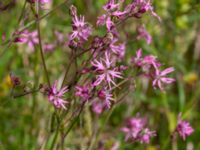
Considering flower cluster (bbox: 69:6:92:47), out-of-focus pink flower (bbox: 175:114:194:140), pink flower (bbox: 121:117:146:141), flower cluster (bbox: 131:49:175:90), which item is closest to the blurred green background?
pink flower (bbox: 121:117:146:141)

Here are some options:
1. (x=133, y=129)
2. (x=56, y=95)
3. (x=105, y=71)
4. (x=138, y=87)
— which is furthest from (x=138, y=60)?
(x=138, y=87)

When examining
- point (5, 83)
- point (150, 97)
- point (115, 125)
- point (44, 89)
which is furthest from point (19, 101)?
point (44, 89)

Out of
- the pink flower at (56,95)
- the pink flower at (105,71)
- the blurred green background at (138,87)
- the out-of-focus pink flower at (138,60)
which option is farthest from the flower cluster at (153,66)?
the blurred green background at (138,87)

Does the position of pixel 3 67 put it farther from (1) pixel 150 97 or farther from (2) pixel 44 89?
(2) pixel 44 89

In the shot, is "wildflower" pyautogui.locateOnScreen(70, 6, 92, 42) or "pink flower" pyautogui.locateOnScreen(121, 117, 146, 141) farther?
"pink flower" pyautogui.locateOnScreen(121, 117, 146, 141)

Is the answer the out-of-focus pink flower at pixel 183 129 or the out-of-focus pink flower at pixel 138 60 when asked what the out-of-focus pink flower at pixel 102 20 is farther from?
the out-of-focus pink flower at pixel 183 129

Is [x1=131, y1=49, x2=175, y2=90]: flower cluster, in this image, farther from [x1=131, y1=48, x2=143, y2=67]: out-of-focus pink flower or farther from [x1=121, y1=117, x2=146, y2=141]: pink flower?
[x1=121, y1=117, x2=146, y2=141]: pink flower

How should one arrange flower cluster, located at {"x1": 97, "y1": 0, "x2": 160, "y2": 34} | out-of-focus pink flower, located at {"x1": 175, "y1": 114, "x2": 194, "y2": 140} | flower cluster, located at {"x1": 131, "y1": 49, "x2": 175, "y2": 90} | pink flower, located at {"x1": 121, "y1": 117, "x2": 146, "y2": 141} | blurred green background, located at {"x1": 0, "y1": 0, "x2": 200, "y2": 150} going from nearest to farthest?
flower cluster, located at {"x1": 97, "y1": 0, "x2": 160, "y2": 34}
flower cluster, located at {"x1": 131, "y1": 49, "x2": 175, "y2": 90}
out-of-focus pink flower, located at {"x1": 175, "y1": 114, "x2": 194, "y2": 140}
pink flower, located at {"x1": 121, "y1": 117, "x2": 146, "y2": 141}
blurred green background, located at {"x1": 0, "y1": 0, "x2": 200, "y2": 150}

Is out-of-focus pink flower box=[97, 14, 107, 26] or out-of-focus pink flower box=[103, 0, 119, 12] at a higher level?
out-of-focus pink flower box=[103, 0, 119, 12]

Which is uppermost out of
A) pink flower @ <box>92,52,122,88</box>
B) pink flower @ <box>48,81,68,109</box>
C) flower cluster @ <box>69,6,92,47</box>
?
flower cluster @ <box>69,6,92,47</box>
